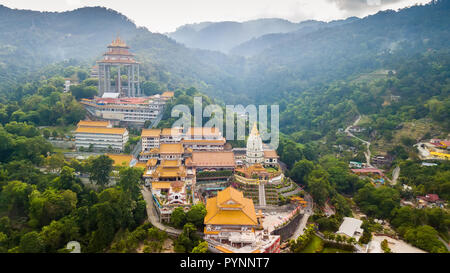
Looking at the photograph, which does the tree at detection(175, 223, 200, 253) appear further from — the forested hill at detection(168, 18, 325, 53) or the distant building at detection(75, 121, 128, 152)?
the forested hill at detection(168, 18, 325, 53)

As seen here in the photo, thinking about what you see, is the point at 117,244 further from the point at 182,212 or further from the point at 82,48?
the point at 82,48

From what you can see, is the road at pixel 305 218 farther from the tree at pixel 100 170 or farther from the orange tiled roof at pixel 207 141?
the tree at pixel 100 170

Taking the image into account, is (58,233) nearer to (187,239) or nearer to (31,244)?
(31,244)

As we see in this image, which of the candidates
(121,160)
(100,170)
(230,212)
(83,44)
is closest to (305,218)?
(230,212)

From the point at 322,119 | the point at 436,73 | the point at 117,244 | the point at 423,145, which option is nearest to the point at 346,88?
the point at 322,119

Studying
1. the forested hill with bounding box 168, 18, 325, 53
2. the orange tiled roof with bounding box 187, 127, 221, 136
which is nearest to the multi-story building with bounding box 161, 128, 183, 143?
the orange tiled roof with bounding box 187, 127, 221, 136

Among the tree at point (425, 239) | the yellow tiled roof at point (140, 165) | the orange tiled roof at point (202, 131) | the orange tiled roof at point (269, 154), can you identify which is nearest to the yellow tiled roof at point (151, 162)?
the yellow tiled roof at point (140, 165)
